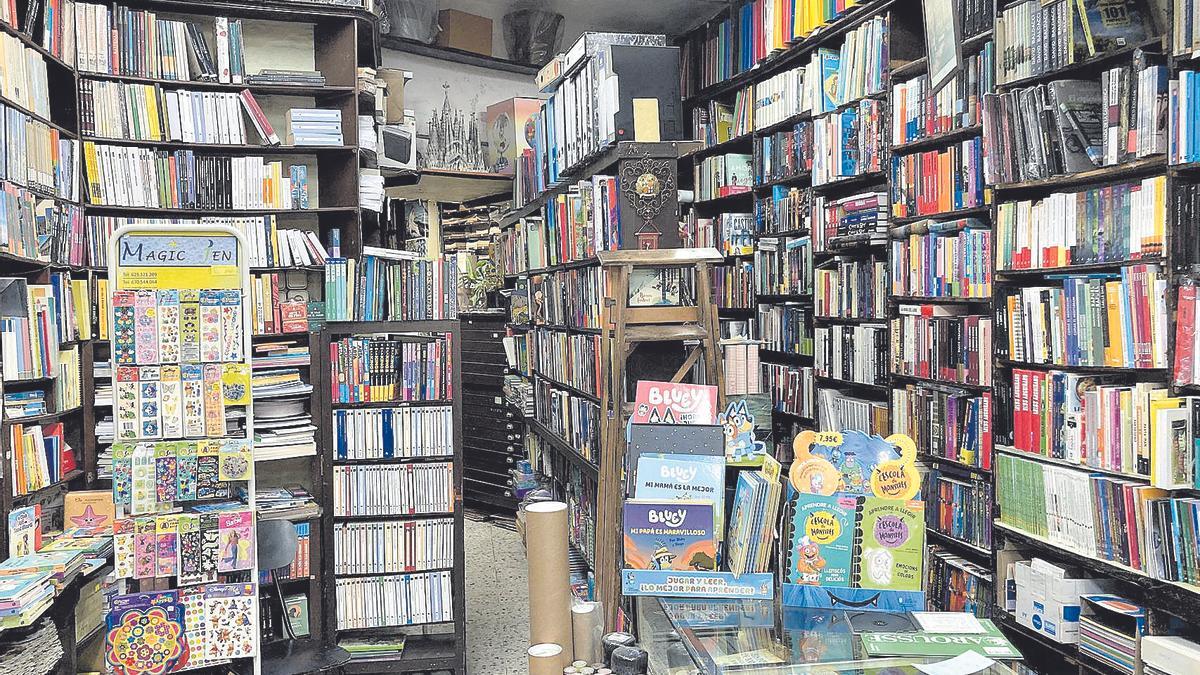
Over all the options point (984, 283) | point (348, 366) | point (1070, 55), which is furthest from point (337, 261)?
point (1070, 55)

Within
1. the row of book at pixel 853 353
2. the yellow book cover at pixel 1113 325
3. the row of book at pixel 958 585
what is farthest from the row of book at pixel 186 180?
the yellow book cover at pixel 1113 325

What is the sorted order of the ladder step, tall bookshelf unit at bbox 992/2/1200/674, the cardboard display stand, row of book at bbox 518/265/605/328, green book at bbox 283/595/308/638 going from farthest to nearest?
1. row of book at bbox 518/265/605/328
2. green book at bbox 283/595/308/638
3. the ladder step
4. the cardboard display stand
5. tall bookshelf unit at bbox 992/2/1200/674

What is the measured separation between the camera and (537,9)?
766 centimetres

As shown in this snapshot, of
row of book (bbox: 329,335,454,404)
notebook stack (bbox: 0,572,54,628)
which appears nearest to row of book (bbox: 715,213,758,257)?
row of book (bbox: 329,335,454,404)

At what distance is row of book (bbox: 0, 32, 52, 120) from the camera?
3699 mm

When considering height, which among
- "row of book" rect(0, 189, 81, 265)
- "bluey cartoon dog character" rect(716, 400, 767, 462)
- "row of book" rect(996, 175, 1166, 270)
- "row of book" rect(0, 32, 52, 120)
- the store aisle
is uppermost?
"row of book" rect(0, 32, 52, 120)

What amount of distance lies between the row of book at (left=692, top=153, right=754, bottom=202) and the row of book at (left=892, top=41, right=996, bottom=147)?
1.71 m

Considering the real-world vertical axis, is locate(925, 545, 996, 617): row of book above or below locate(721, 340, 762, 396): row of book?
below

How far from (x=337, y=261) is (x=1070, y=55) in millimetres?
3059

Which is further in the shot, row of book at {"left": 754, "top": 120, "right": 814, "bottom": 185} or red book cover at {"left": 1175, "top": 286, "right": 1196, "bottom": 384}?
row of book at {"left": 754, "top": 120, "right": 814, "bottom": 185}

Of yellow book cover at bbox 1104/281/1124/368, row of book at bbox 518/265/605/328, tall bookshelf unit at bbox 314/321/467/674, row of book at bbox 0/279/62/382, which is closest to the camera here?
yellow book cover at bbox 1104/281/1124/368

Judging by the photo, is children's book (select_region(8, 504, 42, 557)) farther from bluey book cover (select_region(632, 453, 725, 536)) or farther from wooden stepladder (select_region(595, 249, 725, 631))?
bluey book cover (select_region(632, 453, 725, 536))

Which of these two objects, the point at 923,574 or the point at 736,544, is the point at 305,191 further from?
the point at 923,574

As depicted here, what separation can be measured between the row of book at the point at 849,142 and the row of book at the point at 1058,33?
1.06 metres
